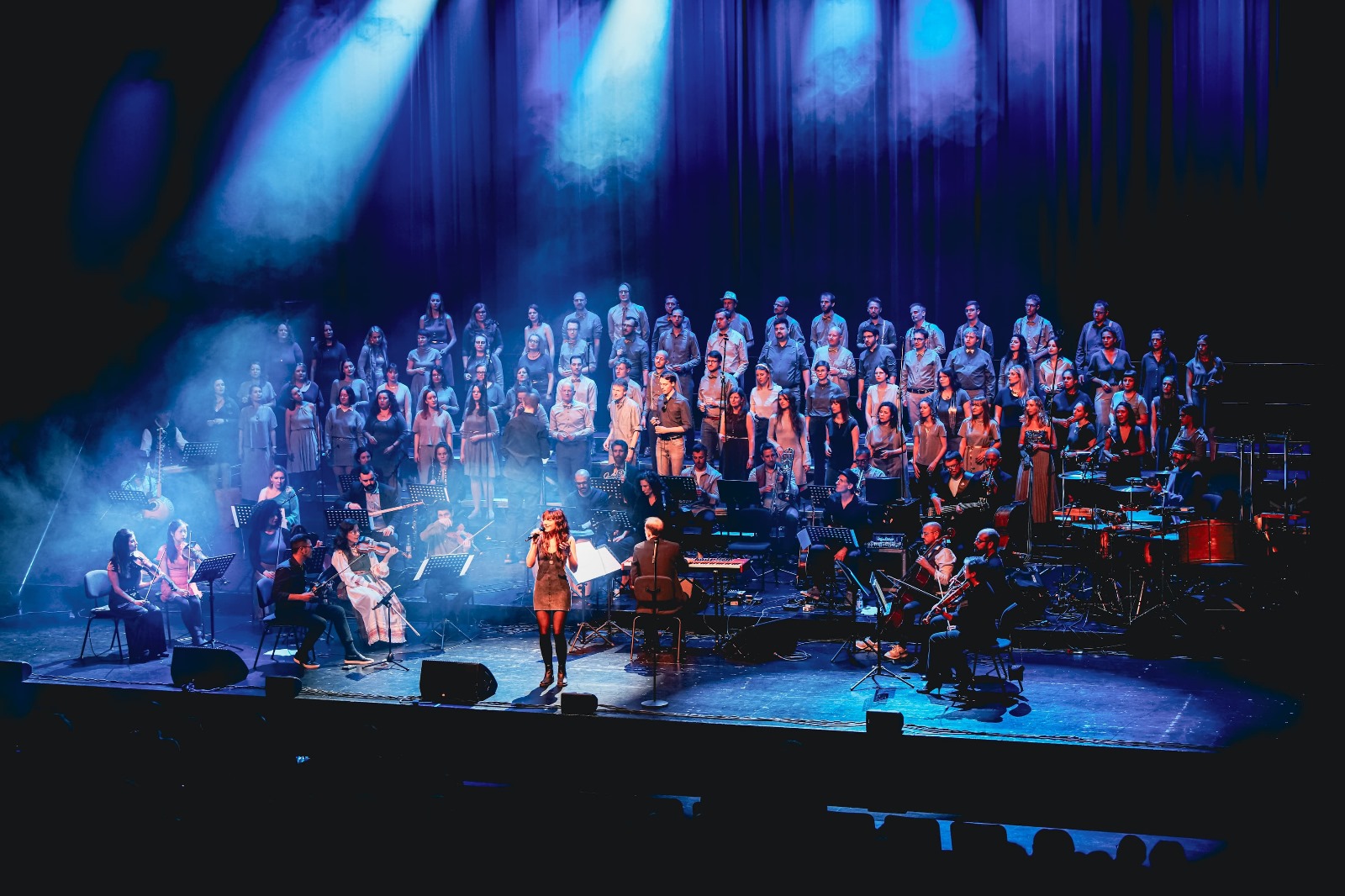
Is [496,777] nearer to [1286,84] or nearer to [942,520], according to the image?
[942,520]

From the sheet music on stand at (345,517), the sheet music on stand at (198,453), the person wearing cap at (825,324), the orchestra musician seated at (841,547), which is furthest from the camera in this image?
the person wearing cap at (825,324)

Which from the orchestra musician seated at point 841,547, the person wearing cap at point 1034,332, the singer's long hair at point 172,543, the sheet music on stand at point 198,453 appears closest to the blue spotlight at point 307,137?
the sheet music on stand at point 198,453

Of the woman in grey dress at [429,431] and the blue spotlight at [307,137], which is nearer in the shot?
the woman in grey dress at [429,431]

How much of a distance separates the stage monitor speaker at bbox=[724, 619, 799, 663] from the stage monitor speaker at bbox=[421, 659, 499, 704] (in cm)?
316

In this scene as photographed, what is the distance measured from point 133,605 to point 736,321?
8.74 metres

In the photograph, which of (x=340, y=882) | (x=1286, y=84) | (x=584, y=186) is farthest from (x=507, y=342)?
(x=340, y=882)

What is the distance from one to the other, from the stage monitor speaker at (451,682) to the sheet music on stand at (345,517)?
3.31 m

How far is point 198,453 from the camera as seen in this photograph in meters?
14.6

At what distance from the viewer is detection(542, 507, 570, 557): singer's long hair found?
31.3ft

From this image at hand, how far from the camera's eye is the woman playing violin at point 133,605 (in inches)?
436

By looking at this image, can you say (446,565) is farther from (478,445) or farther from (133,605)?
(478,445)

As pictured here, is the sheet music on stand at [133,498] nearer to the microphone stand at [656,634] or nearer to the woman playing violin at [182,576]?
the woman playing violin at [182,576]

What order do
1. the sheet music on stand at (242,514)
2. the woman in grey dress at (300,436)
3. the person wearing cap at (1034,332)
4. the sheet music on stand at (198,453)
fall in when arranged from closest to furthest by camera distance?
1. the sheet music on stand at (242,514)
2. the sheet music on stand at (198,453)
3. the person wearing cap at (1034,332)
4. the woman in grey dress at (300,436)

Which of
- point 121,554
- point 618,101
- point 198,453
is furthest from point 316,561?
point 618,101
